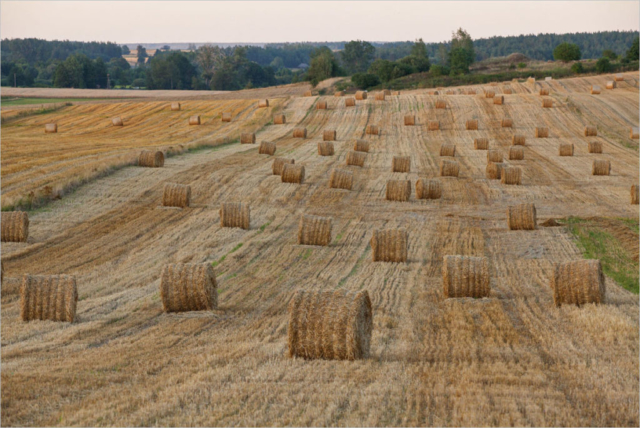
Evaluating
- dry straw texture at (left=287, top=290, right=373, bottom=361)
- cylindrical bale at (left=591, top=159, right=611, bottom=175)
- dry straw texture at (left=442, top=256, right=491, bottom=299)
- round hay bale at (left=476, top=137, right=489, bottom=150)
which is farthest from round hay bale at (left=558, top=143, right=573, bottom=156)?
dry straw texture at (left=287, top=290, right=373, bottom=361)

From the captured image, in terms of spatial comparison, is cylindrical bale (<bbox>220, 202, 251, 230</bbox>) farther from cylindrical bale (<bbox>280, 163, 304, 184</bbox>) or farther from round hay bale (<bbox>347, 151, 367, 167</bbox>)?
round hay bale (<bbox>347, 151, 367, 167</bbox>)

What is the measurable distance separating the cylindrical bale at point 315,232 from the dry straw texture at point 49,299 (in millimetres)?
8203

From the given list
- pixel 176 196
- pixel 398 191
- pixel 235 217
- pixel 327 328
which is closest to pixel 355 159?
pixel 398 191

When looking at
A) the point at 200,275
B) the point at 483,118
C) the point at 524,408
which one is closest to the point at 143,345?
the point at 200,275

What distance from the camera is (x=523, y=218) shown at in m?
23.3

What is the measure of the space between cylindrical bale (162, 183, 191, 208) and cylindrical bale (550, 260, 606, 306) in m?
15.0

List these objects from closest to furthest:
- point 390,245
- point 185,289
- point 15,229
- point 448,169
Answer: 1. point 185,289
2. point 390,245
3. point 15,229
4. point 448,169

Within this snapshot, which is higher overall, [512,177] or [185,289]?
[512,177]

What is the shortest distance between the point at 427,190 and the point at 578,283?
13.9 meters

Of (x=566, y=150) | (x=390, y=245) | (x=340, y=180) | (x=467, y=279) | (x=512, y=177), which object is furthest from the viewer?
(x=566, y=150)

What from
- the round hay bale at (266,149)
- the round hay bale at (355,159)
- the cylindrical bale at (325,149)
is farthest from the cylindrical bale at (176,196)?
the cylindrical bale at (325,149)

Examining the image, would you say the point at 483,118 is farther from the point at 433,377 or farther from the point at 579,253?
the point at 433,377

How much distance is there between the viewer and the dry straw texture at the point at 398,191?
28.4m

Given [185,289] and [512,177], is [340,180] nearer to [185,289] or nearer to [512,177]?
[512,177]
